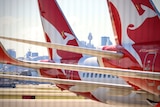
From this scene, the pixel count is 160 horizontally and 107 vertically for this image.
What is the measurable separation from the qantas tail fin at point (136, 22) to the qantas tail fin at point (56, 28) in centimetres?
199

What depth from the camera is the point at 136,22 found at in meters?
4.62

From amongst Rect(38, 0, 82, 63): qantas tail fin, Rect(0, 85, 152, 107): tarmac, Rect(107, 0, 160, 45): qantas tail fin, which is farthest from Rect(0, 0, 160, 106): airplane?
Rect(38, 0, 82, 63): qantas tail fin

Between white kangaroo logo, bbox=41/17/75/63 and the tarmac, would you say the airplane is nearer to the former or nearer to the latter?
the tarmac

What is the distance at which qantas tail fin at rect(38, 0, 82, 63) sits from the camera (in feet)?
22.7

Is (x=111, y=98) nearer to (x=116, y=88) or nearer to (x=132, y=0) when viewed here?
(x=116, y=88)

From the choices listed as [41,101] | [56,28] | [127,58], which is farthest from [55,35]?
[41,101]

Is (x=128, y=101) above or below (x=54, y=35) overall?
below

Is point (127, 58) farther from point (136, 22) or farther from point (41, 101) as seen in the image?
point (41, 101)

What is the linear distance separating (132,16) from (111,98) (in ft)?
4.94

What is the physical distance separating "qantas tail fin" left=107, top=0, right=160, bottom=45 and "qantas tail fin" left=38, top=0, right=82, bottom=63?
6.52 feet

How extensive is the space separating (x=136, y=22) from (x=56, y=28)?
2718 mm

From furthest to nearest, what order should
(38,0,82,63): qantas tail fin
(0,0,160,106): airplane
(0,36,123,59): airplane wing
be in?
(38,0,82,63): qantas tail fin
(0,0,160,106): airplane
(0,36,123,59): airplane wing

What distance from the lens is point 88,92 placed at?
6066 mm

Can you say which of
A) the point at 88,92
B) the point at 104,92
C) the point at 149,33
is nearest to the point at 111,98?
the point at 104,92
